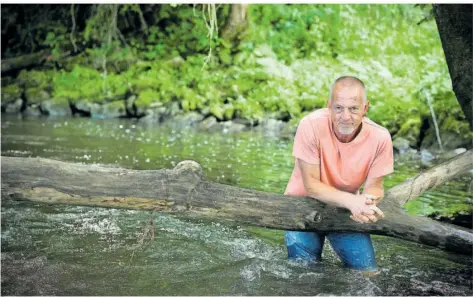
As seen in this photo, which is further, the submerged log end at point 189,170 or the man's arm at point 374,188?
the man's arm at point 374,188

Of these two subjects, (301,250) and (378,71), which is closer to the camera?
(301,250)


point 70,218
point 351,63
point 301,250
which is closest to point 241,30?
point 351,63

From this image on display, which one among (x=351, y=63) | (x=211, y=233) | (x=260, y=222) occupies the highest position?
(x=351, y=63)

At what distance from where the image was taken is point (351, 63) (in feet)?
62.2

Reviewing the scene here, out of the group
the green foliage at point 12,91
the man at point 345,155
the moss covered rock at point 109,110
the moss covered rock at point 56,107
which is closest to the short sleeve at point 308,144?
the man at point 345,155

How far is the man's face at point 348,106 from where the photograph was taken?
417 cm

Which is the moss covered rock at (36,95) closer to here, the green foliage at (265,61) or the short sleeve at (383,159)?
the green foliage at (265,61)

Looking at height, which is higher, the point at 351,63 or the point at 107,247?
the point at 351,63

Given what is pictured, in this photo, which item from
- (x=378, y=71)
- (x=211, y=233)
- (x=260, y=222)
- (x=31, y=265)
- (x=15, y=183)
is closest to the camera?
(x=15, y=183)

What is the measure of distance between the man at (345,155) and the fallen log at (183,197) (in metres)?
0.20

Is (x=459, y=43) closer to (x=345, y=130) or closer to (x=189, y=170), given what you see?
(x=345, y=130)

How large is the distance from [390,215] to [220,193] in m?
1.28

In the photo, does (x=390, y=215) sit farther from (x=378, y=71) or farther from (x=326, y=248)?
(x=378, y=71)

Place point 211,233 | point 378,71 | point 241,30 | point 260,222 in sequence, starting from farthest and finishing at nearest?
1. point 241,30
2. point 378,71
3. point 211,233
4. point 260,222
